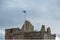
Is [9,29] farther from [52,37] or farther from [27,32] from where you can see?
[52,37]

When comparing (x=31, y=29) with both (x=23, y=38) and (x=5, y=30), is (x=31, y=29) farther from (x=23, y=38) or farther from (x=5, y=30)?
(x=5, y=30)

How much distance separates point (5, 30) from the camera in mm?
46062

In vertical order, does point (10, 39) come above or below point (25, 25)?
below

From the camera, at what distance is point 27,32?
4350 centimetres

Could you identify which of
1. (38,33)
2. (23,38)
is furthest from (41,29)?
(23,38)

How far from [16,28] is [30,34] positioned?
3.79m

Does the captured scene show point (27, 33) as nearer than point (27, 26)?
Yes

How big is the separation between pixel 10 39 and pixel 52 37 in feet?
29.3

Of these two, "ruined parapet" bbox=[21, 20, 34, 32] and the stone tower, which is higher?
"ruined parapet" bbox=[21, 20, 34, 32]

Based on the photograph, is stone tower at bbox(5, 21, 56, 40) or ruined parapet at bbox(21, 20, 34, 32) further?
ruined parapet at bbox(21, 20, 34, 32)

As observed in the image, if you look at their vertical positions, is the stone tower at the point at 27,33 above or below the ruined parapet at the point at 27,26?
below

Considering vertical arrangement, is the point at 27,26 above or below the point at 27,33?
above

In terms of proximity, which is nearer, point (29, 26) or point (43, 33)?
point (43, 33)

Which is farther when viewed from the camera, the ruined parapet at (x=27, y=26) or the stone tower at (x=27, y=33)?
the ruined parapet at (x=27, y=26)
